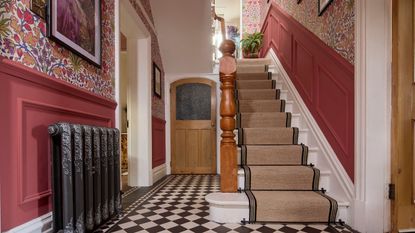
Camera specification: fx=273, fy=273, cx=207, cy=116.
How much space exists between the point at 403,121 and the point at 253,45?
4.35 meters

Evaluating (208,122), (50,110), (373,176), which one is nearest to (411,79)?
(373,176)

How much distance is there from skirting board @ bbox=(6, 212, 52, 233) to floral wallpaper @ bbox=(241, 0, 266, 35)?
21.6 feet

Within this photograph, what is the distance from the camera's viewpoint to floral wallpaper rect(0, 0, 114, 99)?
1.23 m

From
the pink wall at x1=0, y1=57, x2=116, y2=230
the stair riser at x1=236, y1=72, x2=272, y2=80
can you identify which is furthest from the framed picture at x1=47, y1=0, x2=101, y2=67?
the stair riser at x1=236, y1=72, x2=272, y2=80

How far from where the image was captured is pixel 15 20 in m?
1.27

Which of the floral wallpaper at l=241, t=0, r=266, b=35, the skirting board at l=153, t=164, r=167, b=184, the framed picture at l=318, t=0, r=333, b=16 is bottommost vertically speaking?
Answer: the skirting board at l=153, t=164, r=167, b=184

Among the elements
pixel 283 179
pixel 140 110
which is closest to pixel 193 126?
pixel 140 110

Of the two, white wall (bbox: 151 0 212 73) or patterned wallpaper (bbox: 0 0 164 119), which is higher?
white wall (bbox: 151 0 212 73)

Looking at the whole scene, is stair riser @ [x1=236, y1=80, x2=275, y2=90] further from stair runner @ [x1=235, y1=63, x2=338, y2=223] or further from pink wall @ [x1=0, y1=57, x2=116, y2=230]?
pink wall @ [x1=0, y1=57, x2=116, y2=230]

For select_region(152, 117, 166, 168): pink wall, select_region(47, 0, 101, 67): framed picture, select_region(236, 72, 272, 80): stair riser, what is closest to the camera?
select_region(47, 0, 101, 67): framed picture

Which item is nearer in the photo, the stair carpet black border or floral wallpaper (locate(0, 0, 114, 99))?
floral wallpaper (locate(0, 0, 114, 99))

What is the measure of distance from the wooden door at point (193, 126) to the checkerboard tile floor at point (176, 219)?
1752 mm

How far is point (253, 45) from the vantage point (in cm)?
588

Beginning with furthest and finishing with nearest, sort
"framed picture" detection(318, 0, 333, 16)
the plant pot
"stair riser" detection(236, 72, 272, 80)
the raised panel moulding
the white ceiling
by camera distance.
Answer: the white ceiling < the plant pot < "stair riser" detection(236, 72, 272, 80) < the raised panel moulding < "framed picture" detection(318, 0, 333, 16)
